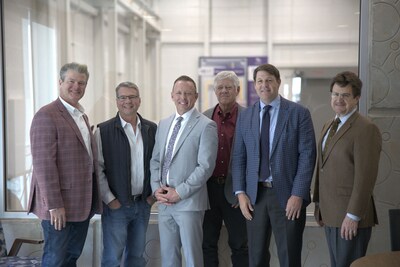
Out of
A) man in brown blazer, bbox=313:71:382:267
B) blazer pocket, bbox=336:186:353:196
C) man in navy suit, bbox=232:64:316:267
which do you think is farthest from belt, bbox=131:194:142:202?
blazer pocket, bbox=336:186:353:196

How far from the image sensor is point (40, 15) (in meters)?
4.35

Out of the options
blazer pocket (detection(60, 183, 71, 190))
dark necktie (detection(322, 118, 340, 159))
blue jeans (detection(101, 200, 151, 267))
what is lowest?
blue jeans (detection(101, 200, 151, 267))

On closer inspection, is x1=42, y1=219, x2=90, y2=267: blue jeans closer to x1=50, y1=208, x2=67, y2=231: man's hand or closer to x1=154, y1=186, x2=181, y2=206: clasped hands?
x1=50, y1=208, x2=67, y2=231: man's hand

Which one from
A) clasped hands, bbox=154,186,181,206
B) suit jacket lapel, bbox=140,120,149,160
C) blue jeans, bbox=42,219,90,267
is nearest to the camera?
blue jeans, bbox=42,219,90,267

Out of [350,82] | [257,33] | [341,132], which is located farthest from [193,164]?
[257,33]

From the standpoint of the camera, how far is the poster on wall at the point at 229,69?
422 centimetres

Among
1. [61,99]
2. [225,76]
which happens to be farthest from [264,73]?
[61,99]

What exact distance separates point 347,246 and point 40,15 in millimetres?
3366

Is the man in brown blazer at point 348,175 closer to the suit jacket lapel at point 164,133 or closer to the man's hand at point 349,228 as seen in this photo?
the man's hand at point 349,228

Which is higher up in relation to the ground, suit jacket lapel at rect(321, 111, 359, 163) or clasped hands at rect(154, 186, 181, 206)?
suit jacket lapel at rect(321, 111, 359, 163)

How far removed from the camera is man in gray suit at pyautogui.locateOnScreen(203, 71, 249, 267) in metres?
3.51

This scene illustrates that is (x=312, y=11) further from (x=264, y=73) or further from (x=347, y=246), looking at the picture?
(x=347, y=246)

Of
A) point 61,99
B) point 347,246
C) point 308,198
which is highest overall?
point 61,99

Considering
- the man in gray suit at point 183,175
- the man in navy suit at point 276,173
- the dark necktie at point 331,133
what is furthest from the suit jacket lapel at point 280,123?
the man in gray suit at point 183,175
